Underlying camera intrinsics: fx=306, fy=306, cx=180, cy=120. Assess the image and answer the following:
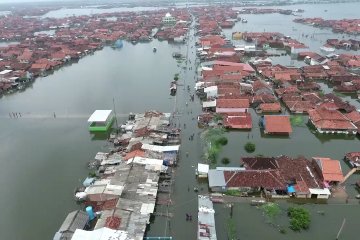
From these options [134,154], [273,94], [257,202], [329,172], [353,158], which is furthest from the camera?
[273,94]

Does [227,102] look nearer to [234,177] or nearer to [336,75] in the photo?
[234,177]

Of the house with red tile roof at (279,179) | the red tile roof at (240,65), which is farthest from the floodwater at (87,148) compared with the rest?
the red tile roof at (240,65)

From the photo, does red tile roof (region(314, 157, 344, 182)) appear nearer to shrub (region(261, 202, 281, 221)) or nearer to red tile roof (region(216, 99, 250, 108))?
shrub (region(261, 202, 281, 221))

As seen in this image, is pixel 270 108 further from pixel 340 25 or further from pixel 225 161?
pixel 340 25

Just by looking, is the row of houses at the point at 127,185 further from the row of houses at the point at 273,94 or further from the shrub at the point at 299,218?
the shrub at the point at 299,218

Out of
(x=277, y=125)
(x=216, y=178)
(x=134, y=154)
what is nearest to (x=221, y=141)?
(x=277, y=125)

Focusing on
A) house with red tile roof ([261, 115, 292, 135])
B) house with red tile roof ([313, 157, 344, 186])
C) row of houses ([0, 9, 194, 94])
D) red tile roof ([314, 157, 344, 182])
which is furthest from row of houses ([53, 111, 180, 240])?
row of houses ([0, 9, 194, 94])

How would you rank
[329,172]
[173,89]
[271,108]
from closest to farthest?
[329,172], [271,108], [173,89]
